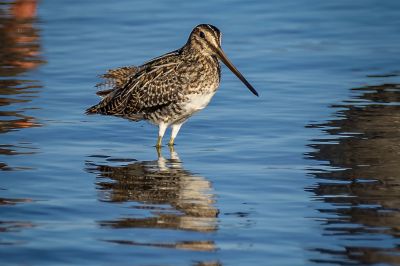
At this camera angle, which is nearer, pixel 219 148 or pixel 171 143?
pixel 219 148

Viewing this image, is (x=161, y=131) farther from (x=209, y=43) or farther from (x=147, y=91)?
(x=209, y=43)

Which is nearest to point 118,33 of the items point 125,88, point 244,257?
point 125,88

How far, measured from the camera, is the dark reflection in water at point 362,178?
9216 millimetres

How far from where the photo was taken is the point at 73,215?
10234 millimetres

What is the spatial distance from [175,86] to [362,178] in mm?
2829

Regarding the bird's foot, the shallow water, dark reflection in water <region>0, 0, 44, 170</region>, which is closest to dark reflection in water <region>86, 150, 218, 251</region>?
the shallow water

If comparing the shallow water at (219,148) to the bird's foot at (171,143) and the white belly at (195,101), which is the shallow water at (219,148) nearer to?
the bird's foot at (171,143)

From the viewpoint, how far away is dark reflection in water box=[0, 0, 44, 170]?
551 inches

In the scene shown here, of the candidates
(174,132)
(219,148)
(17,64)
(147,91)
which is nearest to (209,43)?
(147,91)

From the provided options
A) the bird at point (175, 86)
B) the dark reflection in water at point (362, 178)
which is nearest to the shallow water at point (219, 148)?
the dark reflection in water at point (362, 178)

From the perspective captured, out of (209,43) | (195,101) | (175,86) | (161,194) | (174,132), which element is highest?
(209,43)

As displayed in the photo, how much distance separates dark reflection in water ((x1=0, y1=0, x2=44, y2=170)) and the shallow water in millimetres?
43

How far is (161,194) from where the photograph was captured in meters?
11.1

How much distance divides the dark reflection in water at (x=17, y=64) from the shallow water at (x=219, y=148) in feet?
0.14
